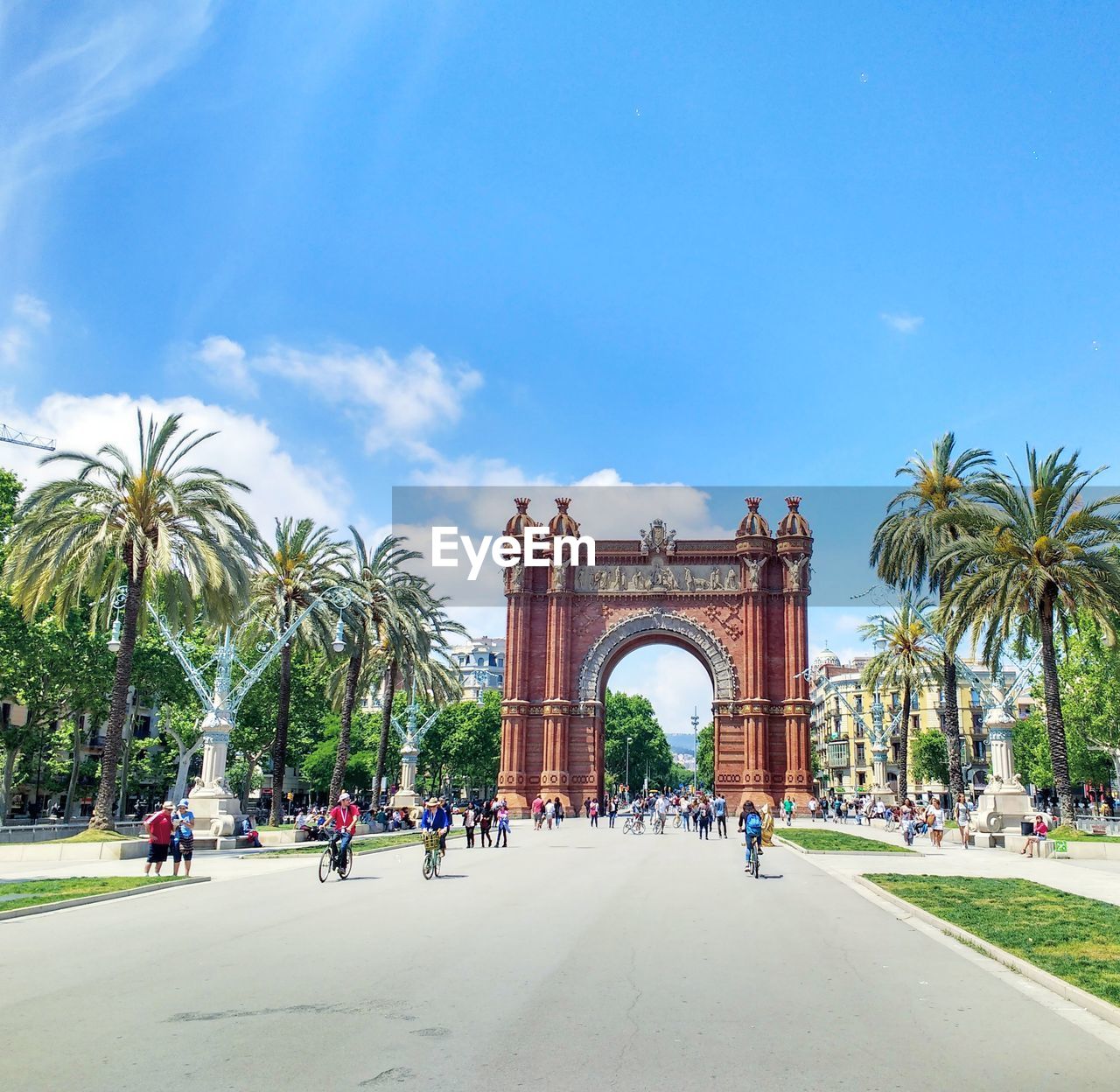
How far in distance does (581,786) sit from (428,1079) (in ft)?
176

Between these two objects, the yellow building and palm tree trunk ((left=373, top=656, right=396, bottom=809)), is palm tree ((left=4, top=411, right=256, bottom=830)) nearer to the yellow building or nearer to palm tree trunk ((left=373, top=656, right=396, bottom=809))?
palm tree trunk ((left=373, top=656, right=396, bottom=809))

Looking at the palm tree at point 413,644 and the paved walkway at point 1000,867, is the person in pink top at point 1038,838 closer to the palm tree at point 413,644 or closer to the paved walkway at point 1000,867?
the paved walkway at point 1000,867

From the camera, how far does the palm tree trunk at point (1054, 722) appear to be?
30719 millimetres

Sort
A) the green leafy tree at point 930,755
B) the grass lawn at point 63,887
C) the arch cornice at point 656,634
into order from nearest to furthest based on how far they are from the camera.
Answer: the grass lawn at point 63,887, the arch cornice at point 656,634, the green leafy tree at point 930,755

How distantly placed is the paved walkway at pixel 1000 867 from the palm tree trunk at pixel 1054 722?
237 cm

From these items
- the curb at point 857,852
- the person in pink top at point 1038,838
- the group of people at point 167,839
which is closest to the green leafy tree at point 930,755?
the person in pink top at point 1038,838

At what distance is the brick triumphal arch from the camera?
190 feet

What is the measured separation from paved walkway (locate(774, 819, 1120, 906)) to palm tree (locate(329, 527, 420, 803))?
18.2 m

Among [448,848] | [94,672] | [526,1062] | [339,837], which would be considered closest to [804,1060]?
[526,1062]

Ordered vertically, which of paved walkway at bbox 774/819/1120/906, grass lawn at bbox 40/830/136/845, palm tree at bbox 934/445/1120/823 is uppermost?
palm tree at bbox 934/445/1120/823

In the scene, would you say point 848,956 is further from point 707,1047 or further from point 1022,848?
point 1022,848

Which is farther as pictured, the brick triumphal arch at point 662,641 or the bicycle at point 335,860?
the brick triumphal arch at point 662,641

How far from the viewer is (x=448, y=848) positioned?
3038 centimetres

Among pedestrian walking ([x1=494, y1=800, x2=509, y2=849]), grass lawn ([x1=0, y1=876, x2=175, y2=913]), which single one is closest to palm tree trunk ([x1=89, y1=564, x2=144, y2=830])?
grass lawn ([x1=0, y1=876, x2=175, y2=913])
